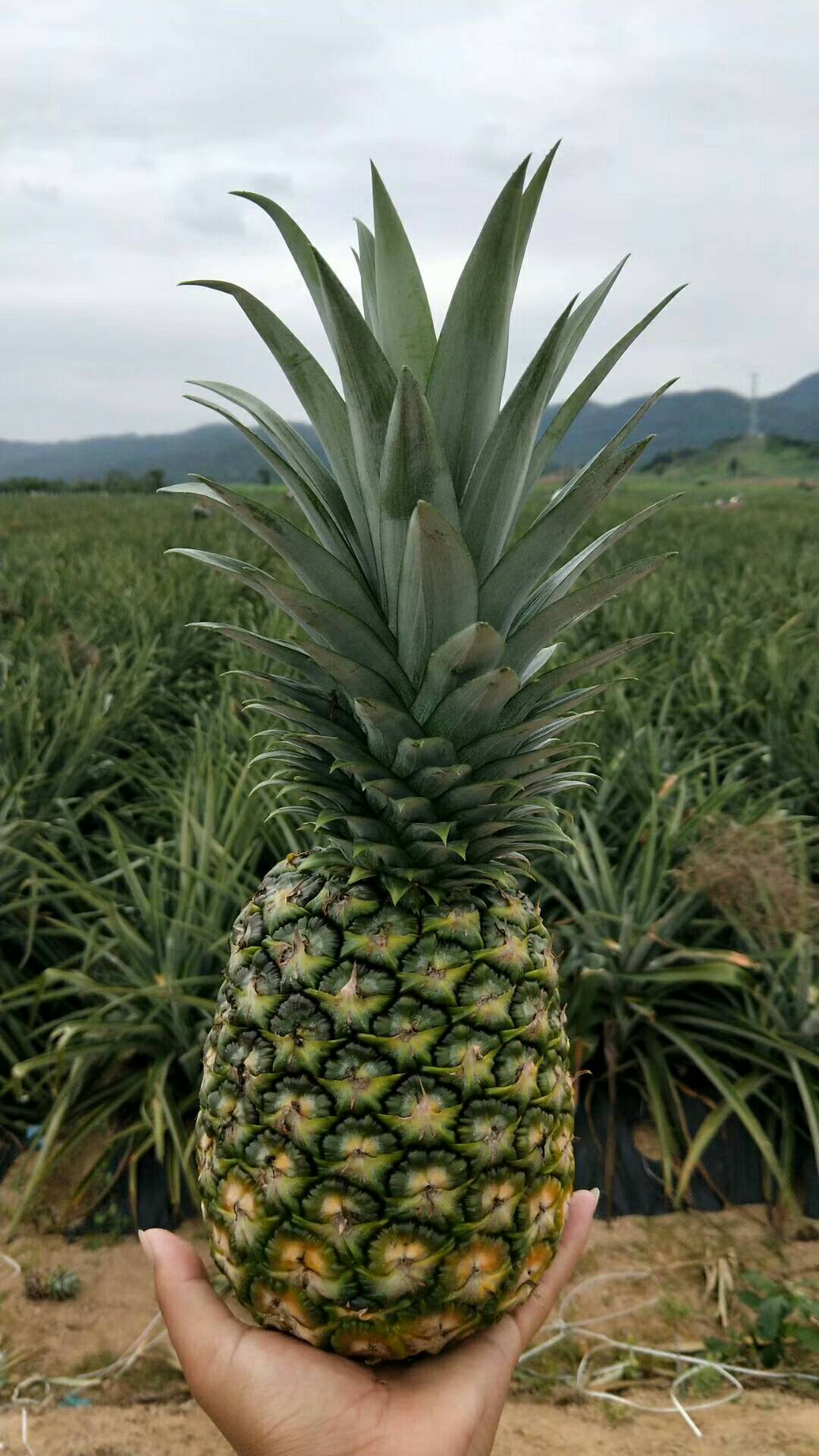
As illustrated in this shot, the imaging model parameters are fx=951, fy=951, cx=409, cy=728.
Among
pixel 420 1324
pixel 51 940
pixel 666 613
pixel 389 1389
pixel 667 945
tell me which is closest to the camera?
pixel 420 1324

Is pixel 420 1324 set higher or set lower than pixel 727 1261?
higher

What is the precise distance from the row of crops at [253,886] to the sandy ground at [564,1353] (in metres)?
0.17

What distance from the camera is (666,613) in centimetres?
660

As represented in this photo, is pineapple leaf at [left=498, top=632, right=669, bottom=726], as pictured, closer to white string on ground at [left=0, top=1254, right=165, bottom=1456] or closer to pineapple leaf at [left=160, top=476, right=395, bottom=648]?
pineapple leaf at [left=160, top=476, right=395, bottom=648]

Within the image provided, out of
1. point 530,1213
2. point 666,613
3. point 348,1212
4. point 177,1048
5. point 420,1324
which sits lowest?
point 177,1048

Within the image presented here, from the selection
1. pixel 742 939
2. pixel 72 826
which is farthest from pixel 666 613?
pixel 72 826

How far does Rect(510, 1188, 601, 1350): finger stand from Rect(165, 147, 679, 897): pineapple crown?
2.79ft

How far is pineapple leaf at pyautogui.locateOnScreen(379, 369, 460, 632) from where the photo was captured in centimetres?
118

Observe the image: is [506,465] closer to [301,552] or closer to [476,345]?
[476,345]

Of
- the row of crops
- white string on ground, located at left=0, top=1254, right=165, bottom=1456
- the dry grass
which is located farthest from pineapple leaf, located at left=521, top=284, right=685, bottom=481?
white string on ground, located at left=0, top=1254, right=165, bottom=1456

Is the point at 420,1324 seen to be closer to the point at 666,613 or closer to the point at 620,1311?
the point at 620,1311

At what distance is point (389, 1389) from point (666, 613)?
5661mm

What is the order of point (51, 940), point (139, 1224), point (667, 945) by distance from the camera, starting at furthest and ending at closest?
point (51, 940) < point (667, 945) < point (139, 1224)

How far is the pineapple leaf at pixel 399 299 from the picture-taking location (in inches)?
51.0
